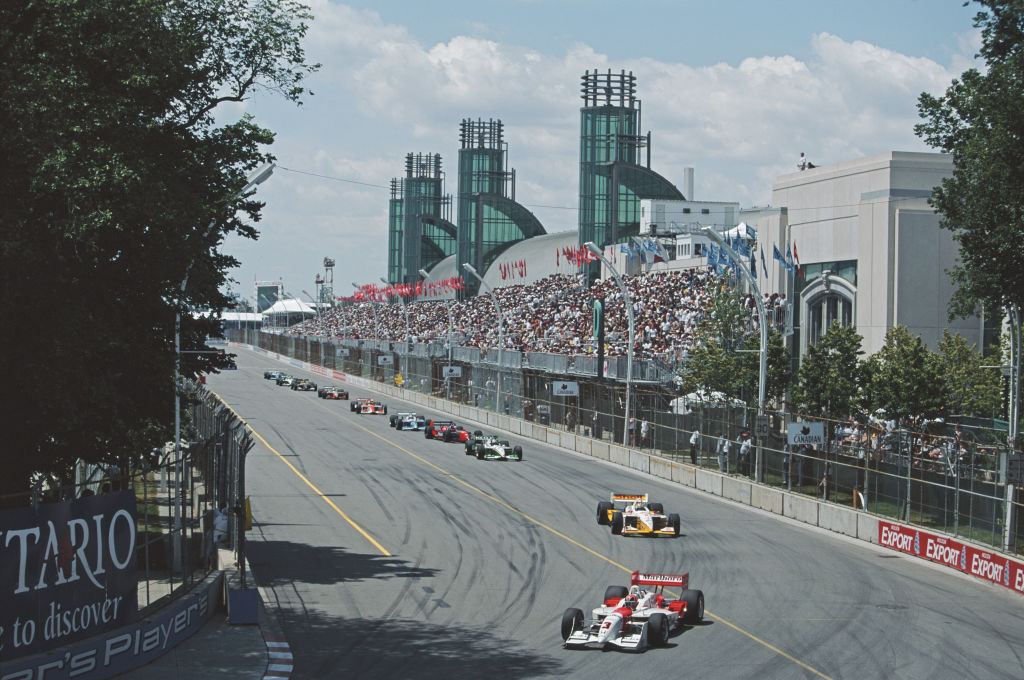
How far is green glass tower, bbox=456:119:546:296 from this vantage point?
138m

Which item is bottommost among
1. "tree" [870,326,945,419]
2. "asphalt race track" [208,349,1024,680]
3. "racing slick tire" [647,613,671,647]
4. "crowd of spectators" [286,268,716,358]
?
"asphalt race track" [208,349,1024,680]

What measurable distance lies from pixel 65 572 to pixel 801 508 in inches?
957

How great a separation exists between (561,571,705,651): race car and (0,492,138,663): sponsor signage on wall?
703 centimetres

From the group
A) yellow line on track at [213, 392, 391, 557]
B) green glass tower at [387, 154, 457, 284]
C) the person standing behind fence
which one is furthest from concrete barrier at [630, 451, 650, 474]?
green glass tower at [387, 154, 457, 284]

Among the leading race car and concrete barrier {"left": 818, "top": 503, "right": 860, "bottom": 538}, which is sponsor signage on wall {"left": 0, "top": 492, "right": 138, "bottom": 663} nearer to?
concrete barrier {"left": 818, "top": 503, "right": 860, "bottom": 538}

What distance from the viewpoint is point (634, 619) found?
19297 millimetres

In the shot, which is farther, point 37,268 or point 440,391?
point 440,391

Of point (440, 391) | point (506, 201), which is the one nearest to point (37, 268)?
point (440, 391)

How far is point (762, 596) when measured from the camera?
23297mm

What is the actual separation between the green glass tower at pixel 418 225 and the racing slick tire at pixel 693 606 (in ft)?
502

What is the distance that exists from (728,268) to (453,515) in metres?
26.5

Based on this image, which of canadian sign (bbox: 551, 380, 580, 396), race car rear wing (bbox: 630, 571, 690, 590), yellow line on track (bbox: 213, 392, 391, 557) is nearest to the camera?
race car rear wing (bbox: 630, 571, 690, 590)

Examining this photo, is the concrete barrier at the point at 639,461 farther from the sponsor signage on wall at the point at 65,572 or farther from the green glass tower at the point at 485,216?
the green glass tower at the point at 485,216

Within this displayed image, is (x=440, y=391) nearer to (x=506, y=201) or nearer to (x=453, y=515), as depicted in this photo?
(x=453, y=515)
